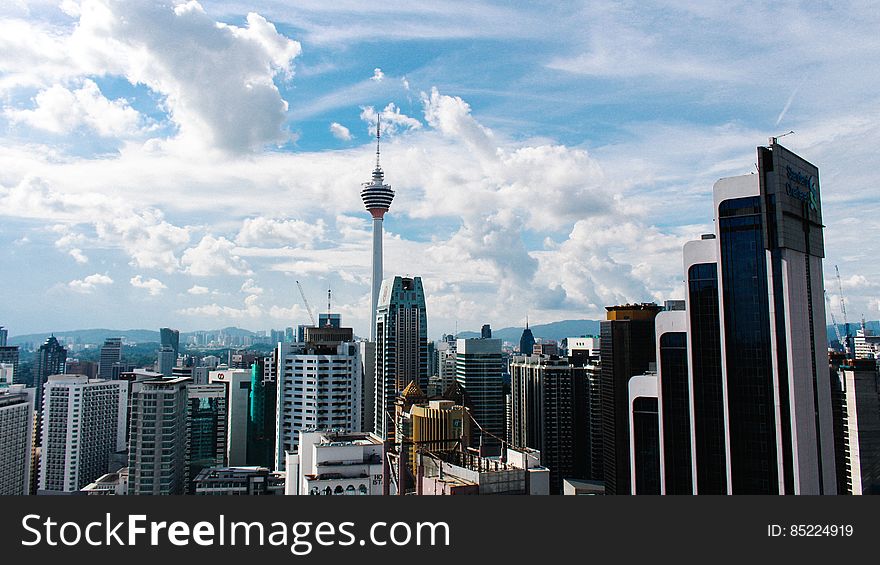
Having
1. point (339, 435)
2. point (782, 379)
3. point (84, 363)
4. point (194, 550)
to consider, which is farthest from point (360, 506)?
point (84, 363)

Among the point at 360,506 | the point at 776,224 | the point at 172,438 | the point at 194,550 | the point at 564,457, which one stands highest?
the point at 776,224

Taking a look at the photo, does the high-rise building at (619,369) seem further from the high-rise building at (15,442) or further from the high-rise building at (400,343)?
the high-rise building at (15,442)

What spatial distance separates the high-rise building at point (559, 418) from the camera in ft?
196

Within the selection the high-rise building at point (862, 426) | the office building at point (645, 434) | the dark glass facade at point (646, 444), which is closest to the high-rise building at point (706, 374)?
the office building at point (645, 434)

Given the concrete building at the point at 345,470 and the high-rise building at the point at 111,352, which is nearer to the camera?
the concrete building at the point at 345,470

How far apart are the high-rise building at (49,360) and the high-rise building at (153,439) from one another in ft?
190

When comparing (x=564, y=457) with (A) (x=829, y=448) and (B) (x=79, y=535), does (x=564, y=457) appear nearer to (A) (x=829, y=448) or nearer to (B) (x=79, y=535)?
(A) (x=829, y=448)

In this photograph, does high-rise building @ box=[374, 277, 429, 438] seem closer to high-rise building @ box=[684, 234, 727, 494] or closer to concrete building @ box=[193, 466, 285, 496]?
concrete building @ box=[193, 466, 285, 496]

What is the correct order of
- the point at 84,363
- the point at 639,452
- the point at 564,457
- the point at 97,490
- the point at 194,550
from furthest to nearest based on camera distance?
the point at 84,363 < the point at 564,457 < the point at 97,490 < the point at 639,452 < the point at 194,550

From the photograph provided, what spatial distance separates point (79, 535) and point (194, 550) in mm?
1501

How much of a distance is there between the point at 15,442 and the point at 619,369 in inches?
1796

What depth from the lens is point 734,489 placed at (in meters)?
21.4

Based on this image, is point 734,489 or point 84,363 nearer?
point 734,489

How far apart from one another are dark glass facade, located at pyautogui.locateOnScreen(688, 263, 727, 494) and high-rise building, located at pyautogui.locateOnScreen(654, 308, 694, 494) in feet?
2.79
